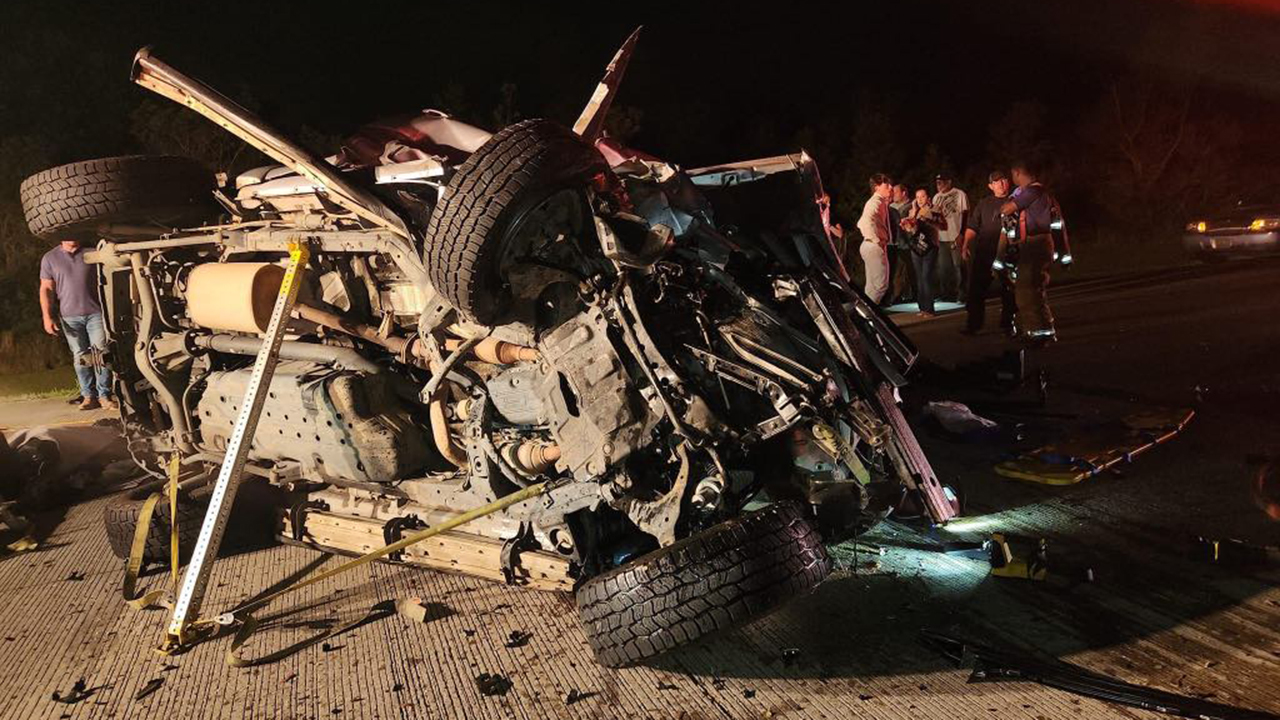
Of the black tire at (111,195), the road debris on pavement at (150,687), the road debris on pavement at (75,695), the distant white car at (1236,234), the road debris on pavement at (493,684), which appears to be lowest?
the road debris on pavement at (493,684)

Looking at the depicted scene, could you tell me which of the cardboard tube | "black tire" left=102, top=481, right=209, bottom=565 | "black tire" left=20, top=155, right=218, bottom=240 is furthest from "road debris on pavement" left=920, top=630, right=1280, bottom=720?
"black tire" left=20, top=155, right=218, bottom=240

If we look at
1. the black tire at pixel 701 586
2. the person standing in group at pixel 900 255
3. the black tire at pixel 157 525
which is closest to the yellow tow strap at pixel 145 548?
the black tire at pixel 157 525

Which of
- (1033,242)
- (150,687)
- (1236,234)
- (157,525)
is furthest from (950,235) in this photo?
(150,687)

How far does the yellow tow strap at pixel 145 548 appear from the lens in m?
4.58

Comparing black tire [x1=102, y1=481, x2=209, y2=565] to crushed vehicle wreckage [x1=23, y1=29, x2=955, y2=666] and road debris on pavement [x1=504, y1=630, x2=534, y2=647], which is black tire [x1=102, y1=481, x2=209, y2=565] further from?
road debris on pavement [x1=504, y1=630, x2=534, y2=647]

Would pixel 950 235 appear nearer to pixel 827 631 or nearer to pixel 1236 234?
pixel 1236 234

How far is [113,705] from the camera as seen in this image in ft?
11.8

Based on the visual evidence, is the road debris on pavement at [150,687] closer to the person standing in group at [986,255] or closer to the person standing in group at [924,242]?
the person standing in group at [986,255]

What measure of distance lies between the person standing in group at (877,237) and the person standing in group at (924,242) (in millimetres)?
569

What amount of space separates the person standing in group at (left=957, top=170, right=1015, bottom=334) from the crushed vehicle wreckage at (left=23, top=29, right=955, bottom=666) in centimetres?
479

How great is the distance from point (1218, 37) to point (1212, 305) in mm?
21645

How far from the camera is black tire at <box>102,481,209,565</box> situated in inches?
200

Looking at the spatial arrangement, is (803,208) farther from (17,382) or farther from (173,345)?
(17,382)

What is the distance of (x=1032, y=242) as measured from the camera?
8.01 metres
